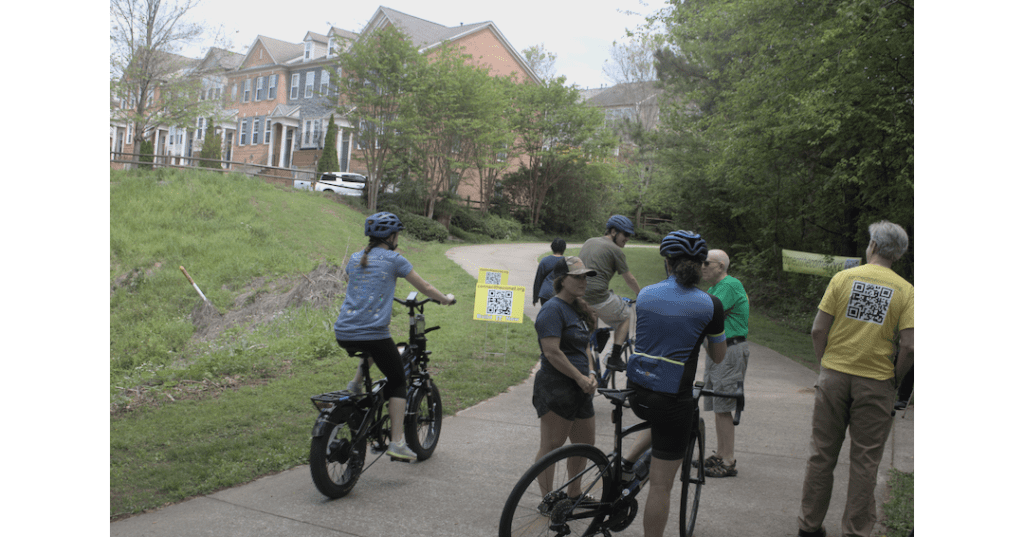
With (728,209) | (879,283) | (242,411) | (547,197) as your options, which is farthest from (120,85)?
(879,283)

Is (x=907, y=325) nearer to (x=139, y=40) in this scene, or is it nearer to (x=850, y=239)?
(x=850, y=239)

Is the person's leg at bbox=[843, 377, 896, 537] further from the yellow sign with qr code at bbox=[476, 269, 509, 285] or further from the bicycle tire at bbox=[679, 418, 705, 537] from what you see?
the yellow sign with qr code at bbox=[476, 269, 509, 285]

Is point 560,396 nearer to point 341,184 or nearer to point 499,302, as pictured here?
point 499,302

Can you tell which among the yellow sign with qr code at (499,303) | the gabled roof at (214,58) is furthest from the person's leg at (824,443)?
the gabled roof at (214,58)

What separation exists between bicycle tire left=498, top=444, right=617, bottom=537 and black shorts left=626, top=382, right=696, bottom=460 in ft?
1.09

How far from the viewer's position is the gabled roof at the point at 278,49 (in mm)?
51875

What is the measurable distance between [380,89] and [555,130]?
13.9 meters

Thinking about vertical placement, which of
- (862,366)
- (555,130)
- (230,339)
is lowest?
(230,339)

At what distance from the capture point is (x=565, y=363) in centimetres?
423

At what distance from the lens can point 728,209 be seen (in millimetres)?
22250

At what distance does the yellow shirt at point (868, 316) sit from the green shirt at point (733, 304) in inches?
45.1

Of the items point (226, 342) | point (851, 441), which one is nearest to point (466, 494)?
point (851, 441)

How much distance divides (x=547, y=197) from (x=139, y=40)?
940 inches

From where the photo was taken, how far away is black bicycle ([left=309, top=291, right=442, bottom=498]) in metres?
4.73
